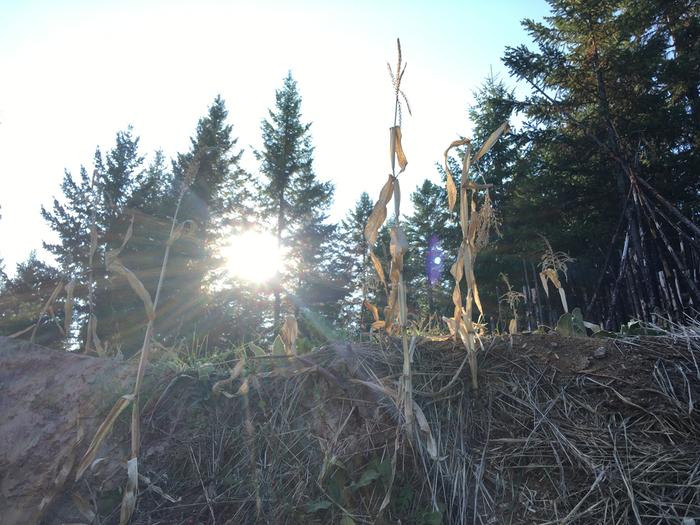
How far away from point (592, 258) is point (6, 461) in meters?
10.2

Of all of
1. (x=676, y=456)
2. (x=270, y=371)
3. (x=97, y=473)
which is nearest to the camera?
(x=676, y=456)

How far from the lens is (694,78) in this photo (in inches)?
337

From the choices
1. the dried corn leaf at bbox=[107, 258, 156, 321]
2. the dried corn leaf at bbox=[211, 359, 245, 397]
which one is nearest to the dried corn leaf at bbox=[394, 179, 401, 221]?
the dried corn leaf at bbox=[211, 359, 245, 397]

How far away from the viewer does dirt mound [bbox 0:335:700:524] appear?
3.86 ft

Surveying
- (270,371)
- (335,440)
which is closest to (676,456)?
(335,440)

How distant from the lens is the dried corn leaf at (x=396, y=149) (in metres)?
1.53

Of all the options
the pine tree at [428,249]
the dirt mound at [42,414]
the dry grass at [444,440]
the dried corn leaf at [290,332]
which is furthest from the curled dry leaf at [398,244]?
the pine tree at [428,249]

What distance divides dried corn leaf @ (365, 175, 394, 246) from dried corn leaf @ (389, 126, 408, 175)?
6 centimetres

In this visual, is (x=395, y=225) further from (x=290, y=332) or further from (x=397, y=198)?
(x=290, y=332)

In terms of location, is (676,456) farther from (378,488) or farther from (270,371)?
(270,371)

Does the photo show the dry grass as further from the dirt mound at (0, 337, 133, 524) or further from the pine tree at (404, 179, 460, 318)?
the pine tree at (404, 179, 460, 318)

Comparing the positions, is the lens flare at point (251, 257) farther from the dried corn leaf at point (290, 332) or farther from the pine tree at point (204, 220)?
the dried corn leaf at point (290, 332)

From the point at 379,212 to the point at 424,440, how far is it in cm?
74

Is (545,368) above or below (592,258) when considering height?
below
